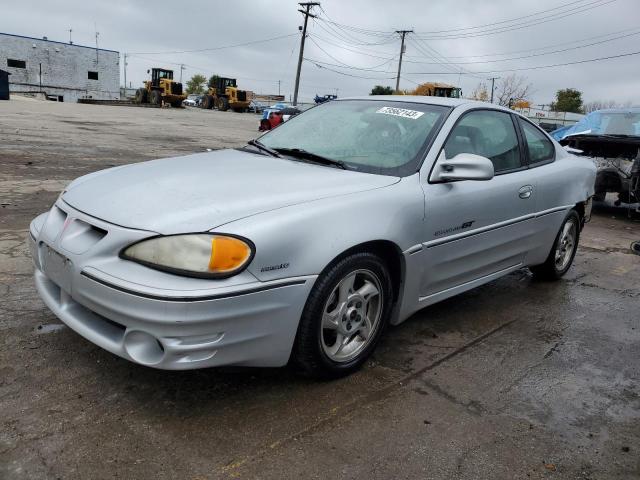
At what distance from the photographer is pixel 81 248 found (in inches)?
97.1

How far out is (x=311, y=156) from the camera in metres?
3.39

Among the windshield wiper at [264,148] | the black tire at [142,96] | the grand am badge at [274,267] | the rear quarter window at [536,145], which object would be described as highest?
the rear quarter window at [536,145]

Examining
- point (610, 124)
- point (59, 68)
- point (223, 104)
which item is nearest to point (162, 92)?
point (223, 104)

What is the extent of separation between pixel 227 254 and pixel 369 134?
1.59 meters

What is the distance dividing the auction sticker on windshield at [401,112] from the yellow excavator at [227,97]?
4813 centimetres

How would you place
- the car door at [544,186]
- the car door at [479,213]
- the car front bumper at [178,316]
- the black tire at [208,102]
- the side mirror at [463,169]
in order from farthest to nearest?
the black tire at [208,102]
the car door at [544,186]
the car door at [479,213]
the side mirror at [463,169]
the car front bumper at [178,316]

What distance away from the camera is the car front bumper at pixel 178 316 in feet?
7.25

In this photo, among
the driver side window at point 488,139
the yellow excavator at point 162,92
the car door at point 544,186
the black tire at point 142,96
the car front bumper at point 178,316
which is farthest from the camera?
the black tire at point 142,96

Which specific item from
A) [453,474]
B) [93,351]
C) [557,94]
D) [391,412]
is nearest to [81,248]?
[93,351]

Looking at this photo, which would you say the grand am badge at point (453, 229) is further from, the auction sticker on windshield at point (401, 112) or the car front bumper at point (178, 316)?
the car front bumper at point (178, 316)

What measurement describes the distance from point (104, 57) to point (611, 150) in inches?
2575

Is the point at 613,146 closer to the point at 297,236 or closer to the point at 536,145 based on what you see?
the point at 536,145

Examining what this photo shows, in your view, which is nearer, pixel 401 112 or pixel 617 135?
pixel 401 112

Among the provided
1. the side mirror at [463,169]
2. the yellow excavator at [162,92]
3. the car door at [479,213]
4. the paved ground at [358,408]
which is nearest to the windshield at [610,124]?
the car door at [479,213]
